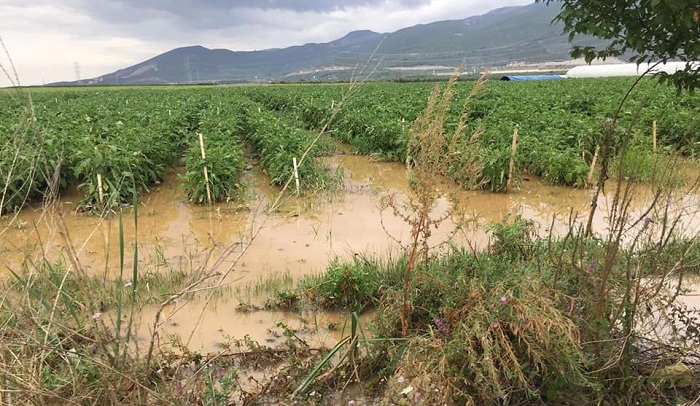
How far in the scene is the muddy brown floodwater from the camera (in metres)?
4.93

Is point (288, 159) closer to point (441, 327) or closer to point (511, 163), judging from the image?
point (511, 163)

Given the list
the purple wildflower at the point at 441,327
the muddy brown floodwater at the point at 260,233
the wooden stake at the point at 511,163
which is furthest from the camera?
the wooden stake at the point at 511,163

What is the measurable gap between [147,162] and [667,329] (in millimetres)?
9728

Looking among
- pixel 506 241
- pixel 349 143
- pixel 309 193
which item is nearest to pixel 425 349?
pixel 506 241

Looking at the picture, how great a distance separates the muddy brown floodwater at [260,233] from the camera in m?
4.93

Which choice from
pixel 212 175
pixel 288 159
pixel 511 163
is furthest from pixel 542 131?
pixel 212 175

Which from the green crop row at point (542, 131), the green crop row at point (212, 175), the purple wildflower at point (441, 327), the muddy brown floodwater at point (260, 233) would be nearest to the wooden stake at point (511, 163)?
the green crop row at point (542, 131)

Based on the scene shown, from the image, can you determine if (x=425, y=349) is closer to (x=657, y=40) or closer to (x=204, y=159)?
(x=657, y=40)

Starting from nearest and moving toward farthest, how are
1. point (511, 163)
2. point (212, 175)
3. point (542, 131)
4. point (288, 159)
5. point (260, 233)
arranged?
point (260, 233)
point (212, 175)
point (511, 163)
point (288, 159)
point (542, 131)

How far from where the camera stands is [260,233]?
7484mm

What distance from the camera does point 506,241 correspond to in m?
4.80

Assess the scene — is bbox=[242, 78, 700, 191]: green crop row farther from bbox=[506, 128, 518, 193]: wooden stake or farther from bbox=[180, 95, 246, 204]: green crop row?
bbox=[180, 95, 246, 204]: green crop row

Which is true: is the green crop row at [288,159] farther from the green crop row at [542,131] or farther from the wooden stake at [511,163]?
the wooden stake at [511,163]

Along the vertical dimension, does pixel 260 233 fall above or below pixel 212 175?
below
